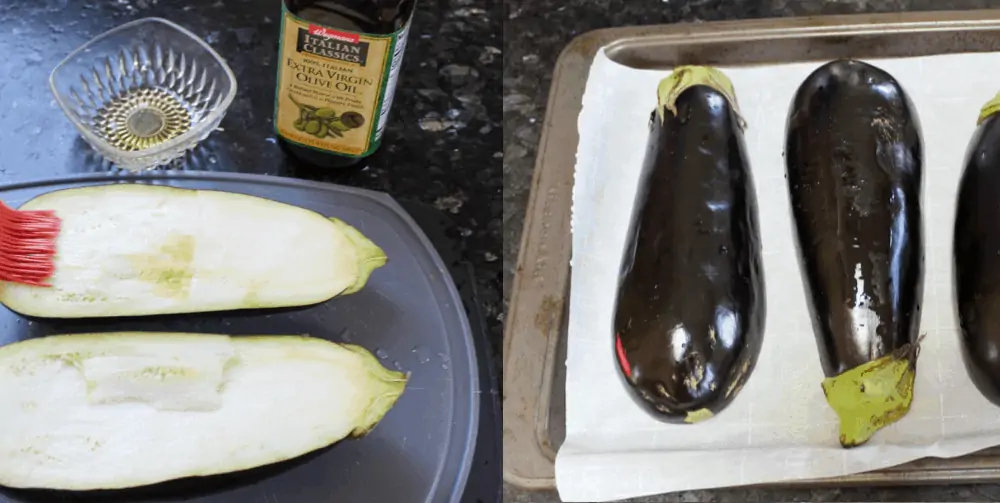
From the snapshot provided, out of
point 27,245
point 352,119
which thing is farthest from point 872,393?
point 27,245

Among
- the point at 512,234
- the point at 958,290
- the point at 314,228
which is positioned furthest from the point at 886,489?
the point at 314,228

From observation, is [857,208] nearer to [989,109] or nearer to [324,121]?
[989,109]

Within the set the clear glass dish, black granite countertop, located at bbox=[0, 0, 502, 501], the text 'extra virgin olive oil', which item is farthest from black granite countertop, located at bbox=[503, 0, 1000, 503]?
the clear glass dish

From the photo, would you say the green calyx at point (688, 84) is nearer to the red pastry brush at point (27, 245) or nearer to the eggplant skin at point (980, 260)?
the eggplant skin at point (980, 260)

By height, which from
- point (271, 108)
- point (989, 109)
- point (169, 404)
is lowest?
point (169, 404)

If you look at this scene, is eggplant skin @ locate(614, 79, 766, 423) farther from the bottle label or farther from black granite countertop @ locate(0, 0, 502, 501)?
the bottle label

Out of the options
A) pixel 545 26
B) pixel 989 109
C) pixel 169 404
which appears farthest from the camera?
pixel 545 26

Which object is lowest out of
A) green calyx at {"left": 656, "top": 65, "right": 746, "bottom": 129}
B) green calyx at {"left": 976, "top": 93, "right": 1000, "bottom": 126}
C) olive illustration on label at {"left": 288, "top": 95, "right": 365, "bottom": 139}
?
olive illustration on label at {"left": 288, "top": 95, "right": 365, "bottom": 139}
